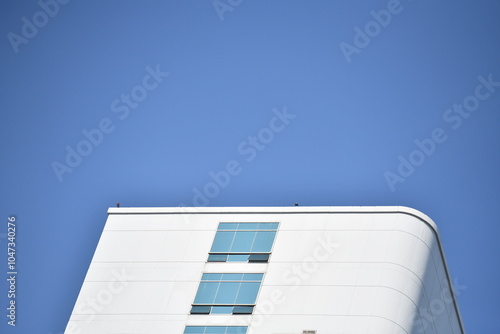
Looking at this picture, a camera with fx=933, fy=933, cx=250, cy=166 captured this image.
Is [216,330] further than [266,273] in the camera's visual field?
No

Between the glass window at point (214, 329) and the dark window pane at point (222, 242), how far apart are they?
6.75 metres

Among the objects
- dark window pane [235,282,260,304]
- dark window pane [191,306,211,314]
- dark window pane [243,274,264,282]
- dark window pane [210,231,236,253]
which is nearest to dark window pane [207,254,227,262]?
dark window pane [210,231,236,253]

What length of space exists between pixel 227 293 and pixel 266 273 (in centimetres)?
323

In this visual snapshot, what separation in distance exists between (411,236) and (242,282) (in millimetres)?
13134

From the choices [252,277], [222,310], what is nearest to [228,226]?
[252,277]

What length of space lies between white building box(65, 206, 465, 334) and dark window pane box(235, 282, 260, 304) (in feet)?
0.29

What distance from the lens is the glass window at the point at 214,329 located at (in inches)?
2591

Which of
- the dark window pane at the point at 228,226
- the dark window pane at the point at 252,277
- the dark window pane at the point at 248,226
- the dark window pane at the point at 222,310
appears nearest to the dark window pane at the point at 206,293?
the dark window pane at the point at 222,310

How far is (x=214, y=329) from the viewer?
218 feet

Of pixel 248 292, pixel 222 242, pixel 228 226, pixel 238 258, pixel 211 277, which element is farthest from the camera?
pixel 228 226

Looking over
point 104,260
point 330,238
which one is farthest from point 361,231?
point 104,260

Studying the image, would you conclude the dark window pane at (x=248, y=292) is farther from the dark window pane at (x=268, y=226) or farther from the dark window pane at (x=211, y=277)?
the dark window pane at (x=268, y=226)

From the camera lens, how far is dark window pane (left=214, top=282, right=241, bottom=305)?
67.9 metres

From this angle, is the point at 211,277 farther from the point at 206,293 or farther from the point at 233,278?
the point at 233,278
